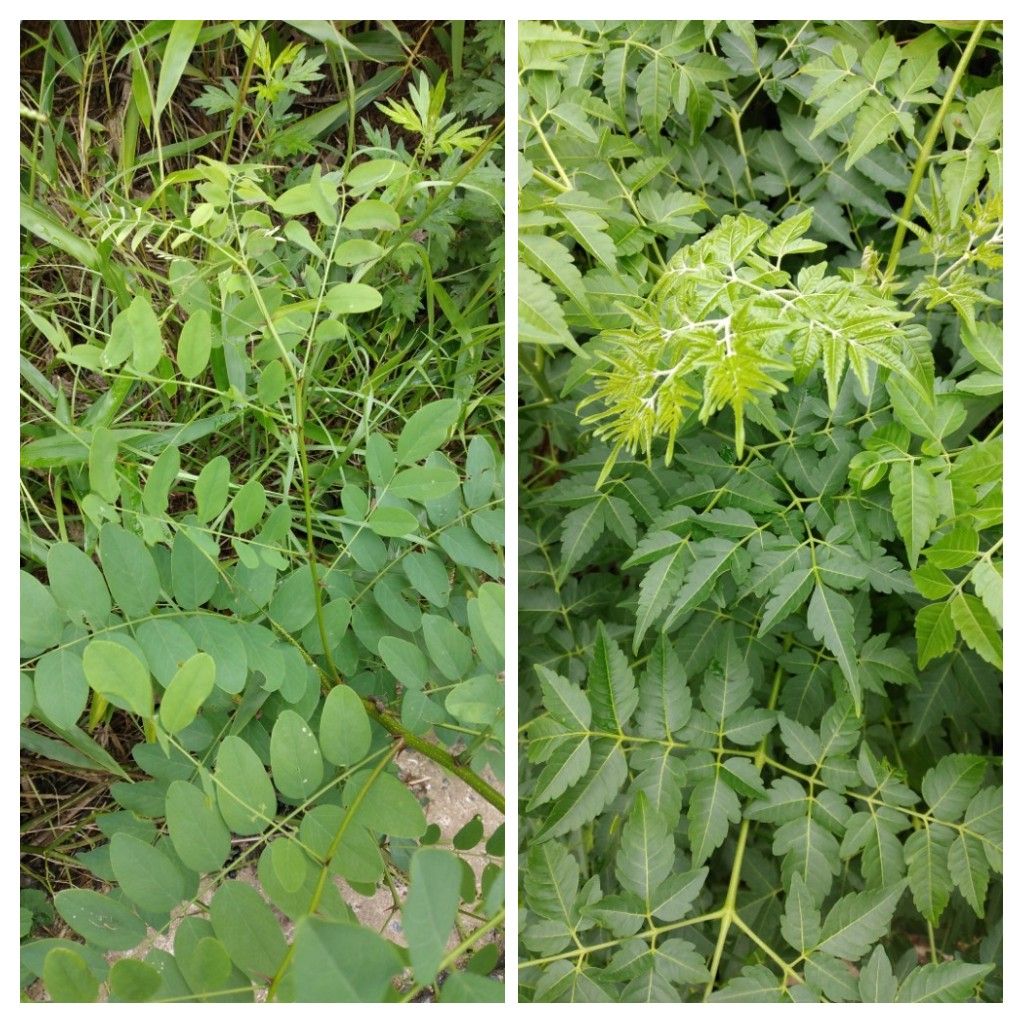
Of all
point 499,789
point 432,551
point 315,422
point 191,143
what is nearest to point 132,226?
point 191,143

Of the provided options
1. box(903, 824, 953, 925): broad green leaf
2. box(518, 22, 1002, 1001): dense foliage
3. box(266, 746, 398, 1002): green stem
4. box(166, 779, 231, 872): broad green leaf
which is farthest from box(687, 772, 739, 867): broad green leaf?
box(166, 779, 231, 872): broad green leaf

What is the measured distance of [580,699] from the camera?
62cm

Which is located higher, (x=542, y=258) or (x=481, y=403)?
(x=542, y=258)

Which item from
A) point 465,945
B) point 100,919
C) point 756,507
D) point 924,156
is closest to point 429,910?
point 465,945

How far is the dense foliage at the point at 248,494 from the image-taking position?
1.69ft

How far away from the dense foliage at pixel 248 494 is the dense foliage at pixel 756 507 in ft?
0.28

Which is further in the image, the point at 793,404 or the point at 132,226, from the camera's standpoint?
the point at 793,404

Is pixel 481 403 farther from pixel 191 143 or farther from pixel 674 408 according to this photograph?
pixel 191 143

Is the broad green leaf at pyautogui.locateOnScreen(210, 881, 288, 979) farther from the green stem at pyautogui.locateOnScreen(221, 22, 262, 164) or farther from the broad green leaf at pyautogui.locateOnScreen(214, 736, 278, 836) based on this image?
the green stem at pyautogui.locateOnScreen(221, 22, 262, 164)

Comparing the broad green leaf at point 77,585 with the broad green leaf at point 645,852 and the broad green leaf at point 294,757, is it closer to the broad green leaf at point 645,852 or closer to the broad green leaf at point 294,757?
the broad green leaf at point 294,757

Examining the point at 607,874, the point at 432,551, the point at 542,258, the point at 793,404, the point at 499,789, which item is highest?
→ the point at 542,258

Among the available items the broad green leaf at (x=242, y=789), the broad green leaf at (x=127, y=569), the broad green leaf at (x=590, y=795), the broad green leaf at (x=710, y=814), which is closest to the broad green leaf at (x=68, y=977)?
the broad green leaf at (x=242, y=789)
